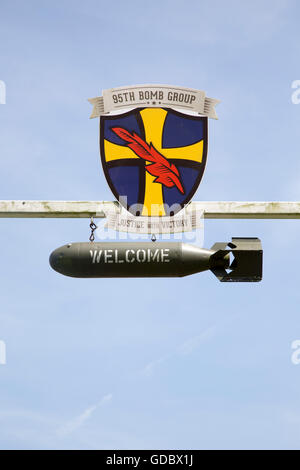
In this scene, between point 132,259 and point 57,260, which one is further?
point 57,260

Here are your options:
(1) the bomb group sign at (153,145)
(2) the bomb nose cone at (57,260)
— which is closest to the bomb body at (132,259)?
(2) the bomb nose cone at (57,260)

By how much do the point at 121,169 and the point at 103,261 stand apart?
1.38m

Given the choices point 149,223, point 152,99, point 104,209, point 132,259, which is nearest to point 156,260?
point 132,259

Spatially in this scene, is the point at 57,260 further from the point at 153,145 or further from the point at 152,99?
the point at 152,99

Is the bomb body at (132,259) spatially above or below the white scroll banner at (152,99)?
below

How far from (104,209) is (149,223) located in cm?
51

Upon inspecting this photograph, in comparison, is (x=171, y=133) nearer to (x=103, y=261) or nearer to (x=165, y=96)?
(x=165, y=96)

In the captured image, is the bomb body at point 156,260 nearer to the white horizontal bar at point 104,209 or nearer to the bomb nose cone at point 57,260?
the bomb nose cone at point 57,260

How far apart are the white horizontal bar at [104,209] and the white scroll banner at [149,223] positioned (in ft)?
0.39

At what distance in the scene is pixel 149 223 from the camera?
23.8ft

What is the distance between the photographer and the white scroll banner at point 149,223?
723 centimetres

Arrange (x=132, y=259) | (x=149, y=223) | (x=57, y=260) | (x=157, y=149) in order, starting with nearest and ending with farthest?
(x=132, y=259)
(x=57, y=260)
(x=149, y=223)
(x=157, y=149)

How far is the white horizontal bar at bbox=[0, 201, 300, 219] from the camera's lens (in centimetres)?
728

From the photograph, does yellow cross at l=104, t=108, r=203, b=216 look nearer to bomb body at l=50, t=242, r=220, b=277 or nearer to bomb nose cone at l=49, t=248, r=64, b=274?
bomb body at l=50, t=242, r=220, b=277
